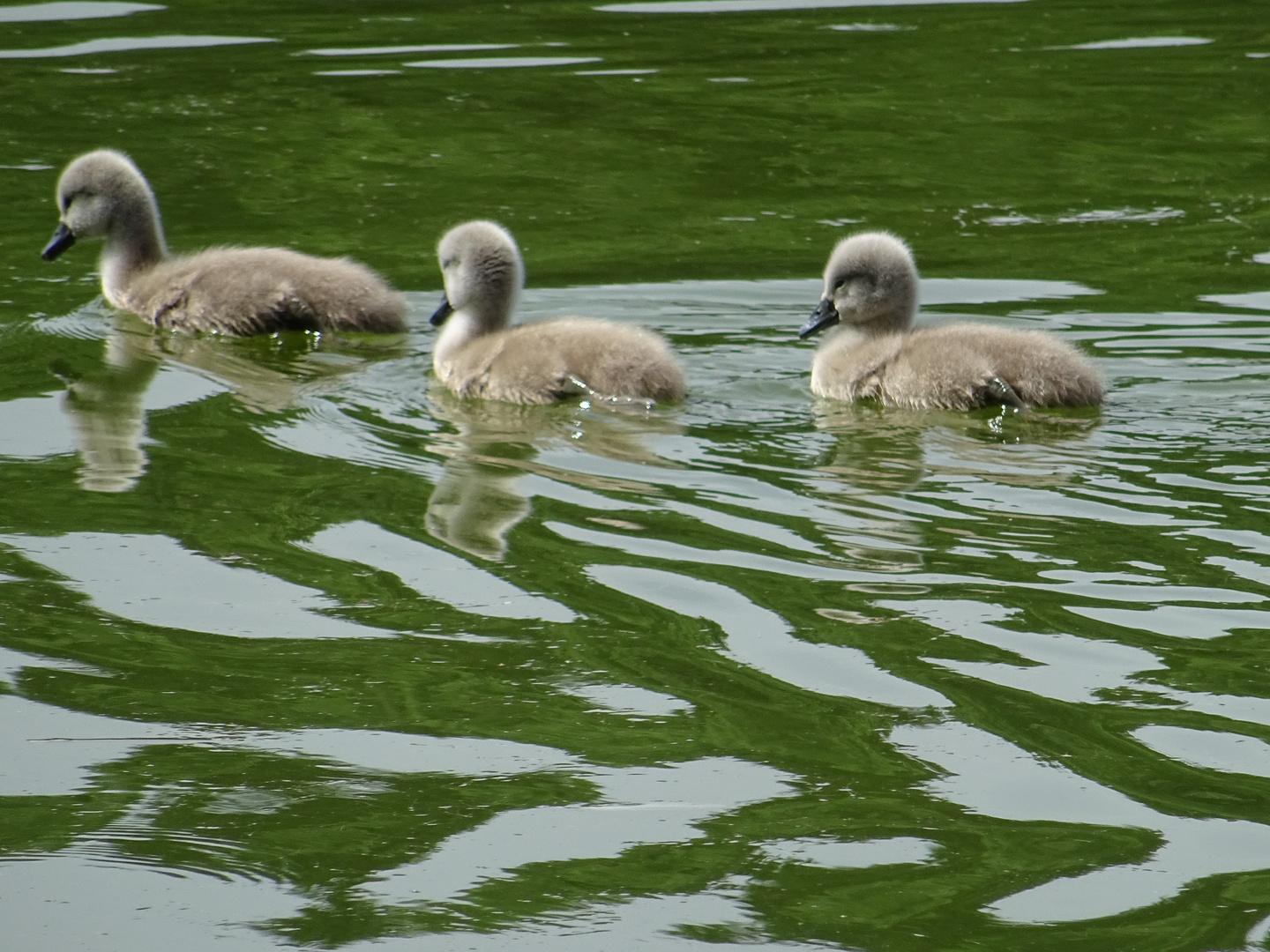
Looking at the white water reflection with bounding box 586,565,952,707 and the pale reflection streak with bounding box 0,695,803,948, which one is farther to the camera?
the white water reflection with bounding box 586,565,952,707

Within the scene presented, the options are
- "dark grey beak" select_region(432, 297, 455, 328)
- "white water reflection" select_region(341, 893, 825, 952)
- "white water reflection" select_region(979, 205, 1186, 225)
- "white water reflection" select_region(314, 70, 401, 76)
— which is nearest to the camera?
"white water reflection" select_region(341, 893, 825, 952)

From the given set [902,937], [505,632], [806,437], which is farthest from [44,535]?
[902,937]

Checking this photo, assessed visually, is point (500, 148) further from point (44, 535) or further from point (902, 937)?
point (902, 937)

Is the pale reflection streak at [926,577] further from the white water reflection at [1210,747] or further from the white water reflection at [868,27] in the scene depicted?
the white water reflection at [868,27]

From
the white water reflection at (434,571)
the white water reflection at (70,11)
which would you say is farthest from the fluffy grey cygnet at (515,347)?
the white water reflection at (70,11)

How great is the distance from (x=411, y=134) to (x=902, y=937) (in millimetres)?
8957

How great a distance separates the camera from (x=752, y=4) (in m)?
15.3

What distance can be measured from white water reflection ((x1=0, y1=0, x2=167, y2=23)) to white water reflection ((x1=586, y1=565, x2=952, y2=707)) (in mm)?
11368

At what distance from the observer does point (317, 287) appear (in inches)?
300

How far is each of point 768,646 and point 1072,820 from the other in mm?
939

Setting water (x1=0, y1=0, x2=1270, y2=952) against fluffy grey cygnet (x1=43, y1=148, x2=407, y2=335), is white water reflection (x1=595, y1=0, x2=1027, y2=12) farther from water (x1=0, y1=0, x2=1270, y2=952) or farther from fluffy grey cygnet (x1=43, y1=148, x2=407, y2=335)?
fluffy grey cygnet (x1=43, y1=148, x2=407, y2=335)

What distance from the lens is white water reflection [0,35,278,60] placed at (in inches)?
535

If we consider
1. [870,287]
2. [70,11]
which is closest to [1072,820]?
[870,287]

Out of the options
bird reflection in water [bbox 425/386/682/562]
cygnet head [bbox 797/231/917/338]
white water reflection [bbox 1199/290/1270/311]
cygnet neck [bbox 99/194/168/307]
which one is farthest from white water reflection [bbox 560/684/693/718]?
cygnet neck [bbox 99/194/168/307]
